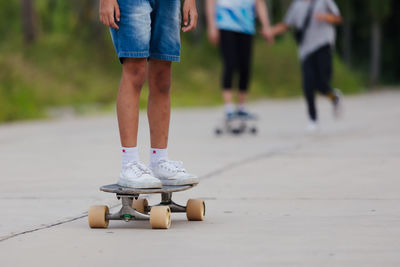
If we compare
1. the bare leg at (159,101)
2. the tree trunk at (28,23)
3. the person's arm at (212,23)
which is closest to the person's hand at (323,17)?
the person's arm at (212,23)

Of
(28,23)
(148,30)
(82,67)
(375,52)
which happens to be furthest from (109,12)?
(375,52)

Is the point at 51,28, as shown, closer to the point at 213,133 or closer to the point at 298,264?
the point at 213,133

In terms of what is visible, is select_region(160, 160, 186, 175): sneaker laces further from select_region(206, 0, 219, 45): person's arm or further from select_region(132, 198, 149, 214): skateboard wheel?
select_region(206, 0, 219, 45): person's arm

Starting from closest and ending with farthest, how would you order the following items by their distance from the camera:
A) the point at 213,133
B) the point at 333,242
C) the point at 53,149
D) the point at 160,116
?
the point at 333,242 < the point at 160,116 < the point at 53,149 < the point at 213,133

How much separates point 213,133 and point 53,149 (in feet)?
8.83

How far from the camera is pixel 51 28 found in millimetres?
31297

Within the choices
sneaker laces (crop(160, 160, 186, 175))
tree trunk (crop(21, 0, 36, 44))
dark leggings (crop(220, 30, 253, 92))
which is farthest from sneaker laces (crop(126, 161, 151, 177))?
tree trunk (crop(21, 0, 36, 44))

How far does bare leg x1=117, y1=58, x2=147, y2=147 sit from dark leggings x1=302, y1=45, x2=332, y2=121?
6.93 m

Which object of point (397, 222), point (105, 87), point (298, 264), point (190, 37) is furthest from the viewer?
point (190, 37)

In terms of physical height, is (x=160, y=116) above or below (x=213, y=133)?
above

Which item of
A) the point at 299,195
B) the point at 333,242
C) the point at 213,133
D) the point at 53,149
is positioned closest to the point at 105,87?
the point at 213,133

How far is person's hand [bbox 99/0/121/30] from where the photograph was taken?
508cm

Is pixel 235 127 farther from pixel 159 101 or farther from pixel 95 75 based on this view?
pixel 95 75

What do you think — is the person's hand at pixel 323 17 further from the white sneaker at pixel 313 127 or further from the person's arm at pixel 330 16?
the white sneaker at pixel 313 127
